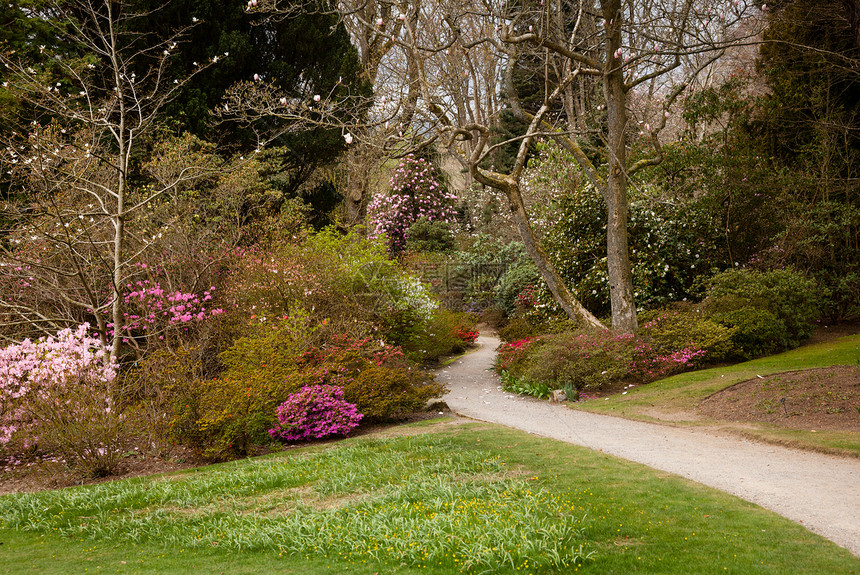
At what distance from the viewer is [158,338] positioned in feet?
33.8

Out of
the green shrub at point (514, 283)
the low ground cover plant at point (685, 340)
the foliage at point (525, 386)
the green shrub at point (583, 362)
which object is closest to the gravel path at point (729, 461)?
the foliage at point (525, 386)

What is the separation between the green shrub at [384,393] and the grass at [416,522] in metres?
2.08

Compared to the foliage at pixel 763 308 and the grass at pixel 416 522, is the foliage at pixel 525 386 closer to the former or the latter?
the foliage at pixel 763 308

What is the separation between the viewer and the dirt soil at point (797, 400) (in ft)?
24.9

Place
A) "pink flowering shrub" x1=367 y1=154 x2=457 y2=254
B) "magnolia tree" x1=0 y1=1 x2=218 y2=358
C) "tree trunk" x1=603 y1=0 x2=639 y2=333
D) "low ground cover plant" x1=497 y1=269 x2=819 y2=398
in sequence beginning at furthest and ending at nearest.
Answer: "pink flowering shrub" x1=367 y1=154 x2=457 y2=254 < "tree trunk" x1=603 y1=0 x2=639 y2=333 < "low ground cover plant" x1=497 y1=269 x2=819 y2=398 < "magnolia tree" x1=0 y1=1 x2=218 y2=358

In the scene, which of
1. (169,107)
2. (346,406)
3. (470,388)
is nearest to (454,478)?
(346,406)

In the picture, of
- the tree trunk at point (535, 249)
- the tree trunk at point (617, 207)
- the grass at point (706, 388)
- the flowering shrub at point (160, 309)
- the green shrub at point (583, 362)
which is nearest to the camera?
the grass at point (706, 388)

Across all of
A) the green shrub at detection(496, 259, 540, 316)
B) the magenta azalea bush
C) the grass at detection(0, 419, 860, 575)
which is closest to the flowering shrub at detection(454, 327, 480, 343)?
the green shrub at detection(496, 259, 540, 316)

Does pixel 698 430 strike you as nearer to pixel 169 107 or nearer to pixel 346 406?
pixel 346 406

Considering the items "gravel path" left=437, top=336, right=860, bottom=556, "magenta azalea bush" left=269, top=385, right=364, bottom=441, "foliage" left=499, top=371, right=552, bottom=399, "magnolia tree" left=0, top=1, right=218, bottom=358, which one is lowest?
"gravel path" left=437, top=336, right=860, bottom=556

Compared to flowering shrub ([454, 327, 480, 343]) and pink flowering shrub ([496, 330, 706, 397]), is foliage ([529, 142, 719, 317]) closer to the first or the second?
pink flowering shrub ([496, 330, 706, 397])

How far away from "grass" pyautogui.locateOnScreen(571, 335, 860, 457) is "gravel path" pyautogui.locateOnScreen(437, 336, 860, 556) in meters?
0.43

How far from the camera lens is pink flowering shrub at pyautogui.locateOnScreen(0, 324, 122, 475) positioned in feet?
23.9

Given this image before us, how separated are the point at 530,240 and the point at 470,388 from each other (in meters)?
3.46
